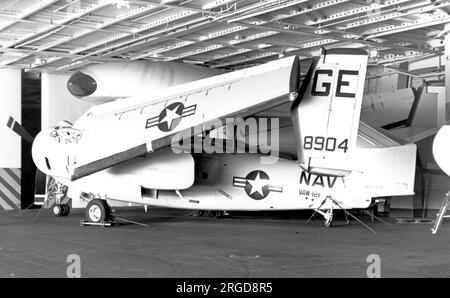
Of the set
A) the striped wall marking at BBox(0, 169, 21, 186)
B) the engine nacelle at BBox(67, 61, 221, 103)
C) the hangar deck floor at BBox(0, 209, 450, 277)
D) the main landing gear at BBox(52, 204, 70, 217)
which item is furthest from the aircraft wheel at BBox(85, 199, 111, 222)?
the striped wall marking at BBox(0, 169, 21, 186)

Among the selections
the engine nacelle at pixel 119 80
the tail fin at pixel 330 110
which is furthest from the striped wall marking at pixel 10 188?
the tail fin at pixel 330 110

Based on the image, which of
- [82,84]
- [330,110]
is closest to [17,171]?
[82,84]

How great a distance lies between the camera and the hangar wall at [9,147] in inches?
816

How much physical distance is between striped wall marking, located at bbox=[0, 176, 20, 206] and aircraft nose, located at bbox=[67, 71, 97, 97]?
5.65m

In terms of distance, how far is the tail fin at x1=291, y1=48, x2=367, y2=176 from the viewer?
11.8m

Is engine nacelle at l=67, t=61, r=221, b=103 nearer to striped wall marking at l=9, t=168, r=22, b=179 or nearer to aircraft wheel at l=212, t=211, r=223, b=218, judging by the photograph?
aircraft wheel at l=212, t=211, r=223, b=218

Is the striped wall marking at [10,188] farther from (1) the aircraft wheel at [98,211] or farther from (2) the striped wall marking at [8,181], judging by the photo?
(1) the aircraft wheel at [98,211]

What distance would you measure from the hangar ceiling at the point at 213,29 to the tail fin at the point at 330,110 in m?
1.72

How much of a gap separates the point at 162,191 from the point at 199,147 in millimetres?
1480

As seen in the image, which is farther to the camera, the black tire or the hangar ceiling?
the black tire

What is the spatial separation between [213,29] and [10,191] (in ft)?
31.6

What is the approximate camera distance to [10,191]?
20.8 metres
